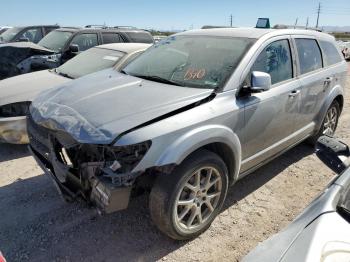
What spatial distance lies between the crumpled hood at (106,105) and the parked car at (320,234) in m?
1.32

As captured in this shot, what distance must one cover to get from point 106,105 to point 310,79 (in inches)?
105

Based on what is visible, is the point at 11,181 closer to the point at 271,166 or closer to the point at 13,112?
the point at 13,112

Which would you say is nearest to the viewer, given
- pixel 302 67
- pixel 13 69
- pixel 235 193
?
pixel 235 193

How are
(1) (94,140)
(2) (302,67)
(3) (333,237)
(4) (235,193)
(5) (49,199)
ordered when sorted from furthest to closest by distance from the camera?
(2) (302,67), (4) (235,193), (5) (49,199), (1) (94,140), (3) (333,237)

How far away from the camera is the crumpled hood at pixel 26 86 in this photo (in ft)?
15.1

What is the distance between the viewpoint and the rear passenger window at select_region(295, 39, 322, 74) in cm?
414

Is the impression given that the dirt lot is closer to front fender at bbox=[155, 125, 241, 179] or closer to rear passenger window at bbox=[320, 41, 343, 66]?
front fender at bbox=[155, 125, 241, 179]

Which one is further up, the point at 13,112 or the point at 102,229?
the point at 13,112

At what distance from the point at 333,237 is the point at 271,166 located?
316cm

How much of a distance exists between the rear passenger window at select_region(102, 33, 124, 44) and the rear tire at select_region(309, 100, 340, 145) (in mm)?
5510

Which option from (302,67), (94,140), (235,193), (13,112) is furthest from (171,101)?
(13,112)

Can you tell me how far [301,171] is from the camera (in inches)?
176

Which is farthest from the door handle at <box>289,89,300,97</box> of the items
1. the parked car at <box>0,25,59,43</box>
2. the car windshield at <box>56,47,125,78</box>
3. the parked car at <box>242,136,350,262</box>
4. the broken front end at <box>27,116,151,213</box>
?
the parked car at <box>0,25,59,43</box>

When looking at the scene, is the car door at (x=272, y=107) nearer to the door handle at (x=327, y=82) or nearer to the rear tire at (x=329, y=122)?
the door handle at (x=327, y=82)
